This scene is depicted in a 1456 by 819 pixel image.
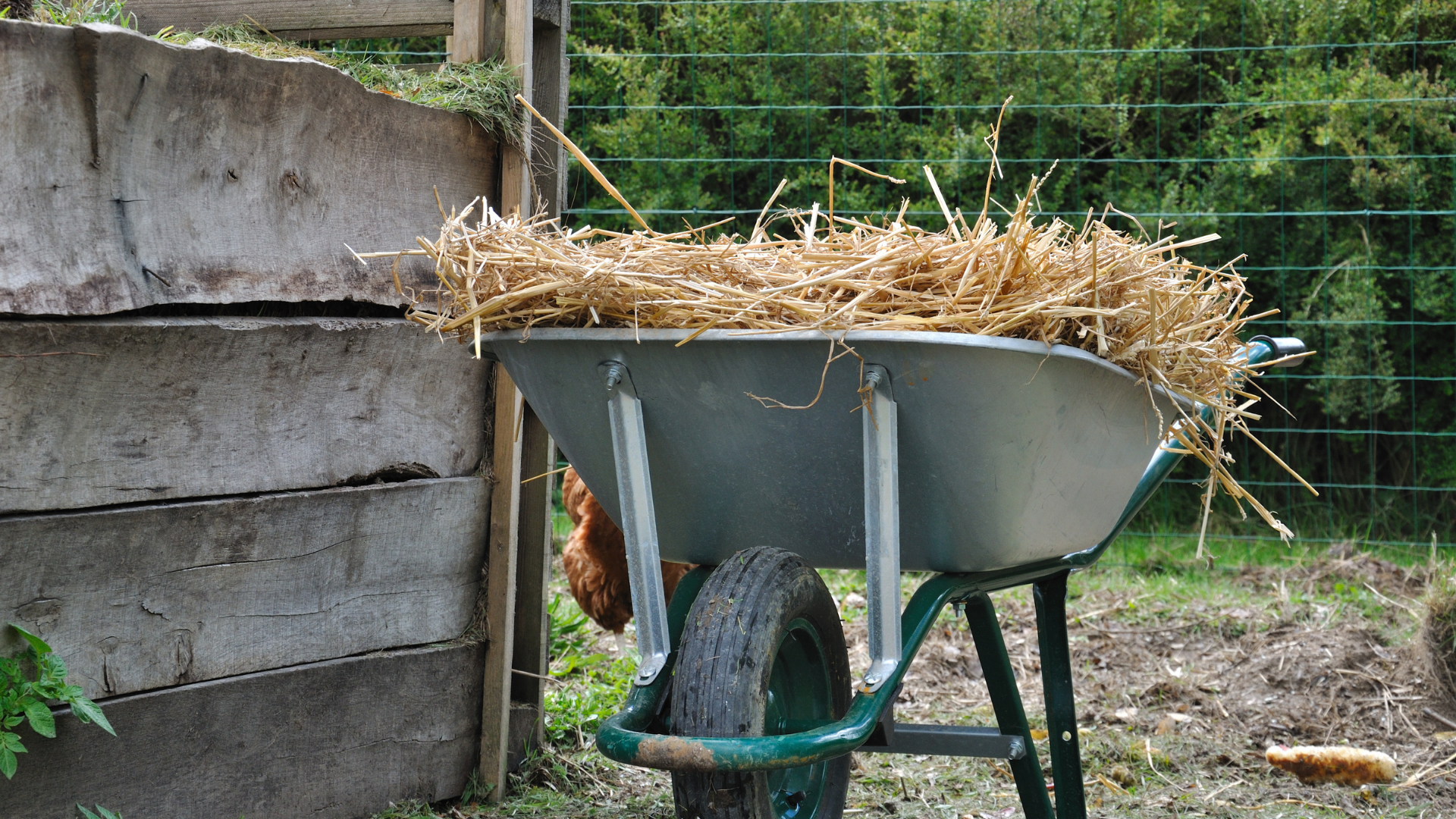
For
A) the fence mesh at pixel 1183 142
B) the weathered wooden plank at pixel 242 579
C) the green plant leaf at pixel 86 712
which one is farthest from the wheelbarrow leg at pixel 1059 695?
the fence mesh at pixel 1183 142

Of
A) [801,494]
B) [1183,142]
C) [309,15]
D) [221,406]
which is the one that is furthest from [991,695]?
[1183,142]

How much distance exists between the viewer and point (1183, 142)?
5195 mm

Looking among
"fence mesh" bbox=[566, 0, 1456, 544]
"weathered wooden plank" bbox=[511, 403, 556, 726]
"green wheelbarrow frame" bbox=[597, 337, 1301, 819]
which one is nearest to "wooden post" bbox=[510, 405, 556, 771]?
"weathered wooden plank" bbox=[511, 403, 556, 726]

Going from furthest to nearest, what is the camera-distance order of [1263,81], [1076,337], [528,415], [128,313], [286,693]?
[1263,81], [528,415], [286,693], [128,313], [1076,337]

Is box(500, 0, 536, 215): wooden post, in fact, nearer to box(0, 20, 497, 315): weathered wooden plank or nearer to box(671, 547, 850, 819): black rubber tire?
box(0, 20, 497, 315): weathered wooden plank

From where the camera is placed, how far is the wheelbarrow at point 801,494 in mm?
1232

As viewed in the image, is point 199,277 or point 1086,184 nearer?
point 199,277

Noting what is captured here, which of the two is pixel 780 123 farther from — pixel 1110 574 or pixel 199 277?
pixel 199 277

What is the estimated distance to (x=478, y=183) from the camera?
2.26 meters

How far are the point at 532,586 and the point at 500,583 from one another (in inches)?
6.6

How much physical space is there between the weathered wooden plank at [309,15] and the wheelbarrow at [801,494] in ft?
3.72

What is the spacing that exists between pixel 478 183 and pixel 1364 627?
3.06 meters

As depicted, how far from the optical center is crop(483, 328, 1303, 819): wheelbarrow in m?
1.23

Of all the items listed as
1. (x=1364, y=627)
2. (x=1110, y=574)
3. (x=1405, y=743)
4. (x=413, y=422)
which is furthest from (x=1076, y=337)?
(x=1110, y=574)
